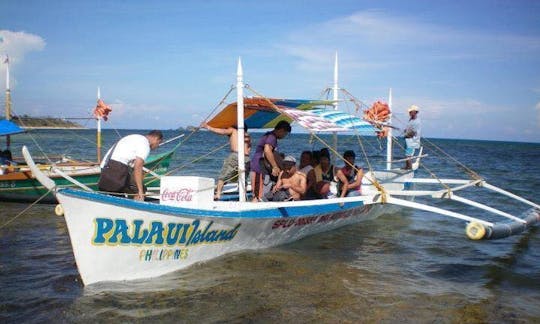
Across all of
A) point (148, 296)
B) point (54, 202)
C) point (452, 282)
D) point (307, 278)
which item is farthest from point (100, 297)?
point (54, 202)

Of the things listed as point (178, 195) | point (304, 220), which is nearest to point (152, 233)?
point (178, 195)

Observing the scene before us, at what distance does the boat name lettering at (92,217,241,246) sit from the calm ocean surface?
1.43 feet

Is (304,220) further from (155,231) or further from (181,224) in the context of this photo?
(155,231)

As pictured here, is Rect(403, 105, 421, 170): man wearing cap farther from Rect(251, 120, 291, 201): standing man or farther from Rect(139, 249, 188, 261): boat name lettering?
Rect(139, 249, 188, 261): boat name lettering

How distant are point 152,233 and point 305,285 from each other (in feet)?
7.32

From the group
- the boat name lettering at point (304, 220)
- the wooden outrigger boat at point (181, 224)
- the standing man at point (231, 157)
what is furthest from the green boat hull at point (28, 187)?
the wooden outrigger boat at point (181, 224)

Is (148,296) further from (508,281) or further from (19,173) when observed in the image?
(19,173)

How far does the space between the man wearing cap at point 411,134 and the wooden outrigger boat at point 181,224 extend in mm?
3958

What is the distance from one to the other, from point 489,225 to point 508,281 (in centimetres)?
143

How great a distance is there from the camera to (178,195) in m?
6.69

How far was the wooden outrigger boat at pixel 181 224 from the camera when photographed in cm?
547

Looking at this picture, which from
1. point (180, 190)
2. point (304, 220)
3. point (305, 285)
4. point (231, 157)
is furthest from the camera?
point (231, 157)

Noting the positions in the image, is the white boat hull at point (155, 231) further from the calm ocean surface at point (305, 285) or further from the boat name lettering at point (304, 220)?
the calm ocean surface at point (305, 285)

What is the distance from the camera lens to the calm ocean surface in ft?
17.6
